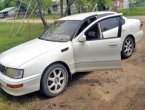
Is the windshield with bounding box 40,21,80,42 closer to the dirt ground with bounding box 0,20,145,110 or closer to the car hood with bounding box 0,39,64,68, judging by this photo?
the car hood with bounding box 0,39,64,68

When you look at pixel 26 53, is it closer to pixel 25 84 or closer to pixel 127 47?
pixel 25 84

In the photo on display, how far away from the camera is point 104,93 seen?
5887 millimetres

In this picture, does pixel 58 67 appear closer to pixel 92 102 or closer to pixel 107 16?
pixel 92 102

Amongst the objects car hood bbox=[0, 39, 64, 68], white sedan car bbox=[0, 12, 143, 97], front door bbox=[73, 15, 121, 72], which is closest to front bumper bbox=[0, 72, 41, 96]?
white sedan car bbox=[0, 12, 143, 97]

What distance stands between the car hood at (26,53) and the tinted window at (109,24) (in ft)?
4.69

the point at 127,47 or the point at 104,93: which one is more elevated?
the point at 127,47

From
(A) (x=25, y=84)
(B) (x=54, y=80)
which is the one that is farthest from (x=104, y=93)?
(A) (x=25, y=84)

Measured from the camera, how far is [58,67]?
5.98m

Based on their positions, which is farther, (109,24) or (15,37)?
(15,37)

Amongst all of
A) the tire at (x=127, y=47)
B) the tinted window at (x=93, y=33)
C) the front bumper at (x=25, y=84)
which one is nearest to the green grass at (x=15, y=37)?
the tire at (x=127, y=47)

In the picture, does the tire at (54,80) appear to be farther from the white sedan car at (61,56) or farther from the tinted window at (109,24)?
the tinted window at (109,24)

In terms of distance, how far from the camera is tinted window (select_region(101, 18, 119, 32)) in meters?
7.14

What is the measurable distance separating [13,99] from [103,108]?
2076mm

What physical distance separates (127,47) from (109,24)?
1311mm
